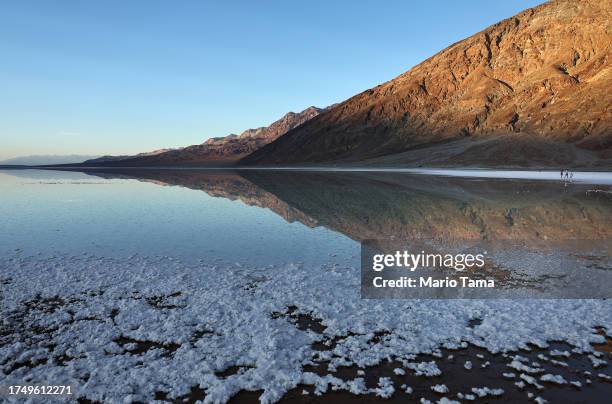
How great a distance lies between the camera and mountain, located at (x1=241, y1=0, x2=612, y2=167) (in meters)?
86.6

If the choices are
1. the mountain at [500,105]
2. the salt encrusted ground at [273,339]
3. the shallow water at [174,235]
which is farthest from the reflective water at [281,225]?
the mountain at [500,105]

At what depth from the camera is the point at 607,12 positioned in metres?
107

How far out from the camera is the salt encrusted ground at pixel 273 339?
233 inches

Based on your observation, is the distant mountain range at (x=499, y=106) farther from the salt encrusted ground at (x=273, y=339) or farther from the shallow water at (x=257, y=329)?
the salt encrusted ground at (x=273, y=339)

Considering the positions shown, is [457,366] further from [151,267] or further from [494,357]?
[151,267]

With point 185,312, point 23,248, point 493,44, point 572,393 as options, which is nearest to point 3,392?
point 185,312

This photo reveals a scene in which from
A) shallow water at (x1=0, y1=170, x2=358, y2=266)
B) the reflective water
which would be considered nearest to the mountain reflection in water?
the reflective water

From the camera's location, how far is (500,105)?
11212 centimetres

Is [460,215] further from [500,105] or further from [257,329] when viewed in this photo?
[500,105]

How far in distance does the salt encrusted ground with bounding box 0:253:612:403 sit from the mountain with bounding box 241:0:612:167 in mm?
79423

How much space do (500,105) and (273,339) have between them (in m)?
122

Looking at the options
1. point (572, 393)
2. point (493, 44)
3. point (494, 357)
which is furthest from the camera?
point (493, 44)

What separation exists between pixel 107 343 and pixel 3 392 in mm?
1603

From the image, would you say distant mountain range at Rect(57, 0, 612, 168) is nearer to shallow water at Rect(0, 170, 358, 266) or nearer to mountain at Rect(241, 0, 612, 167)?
mountain at Rect(241, 0, 612, 167)
